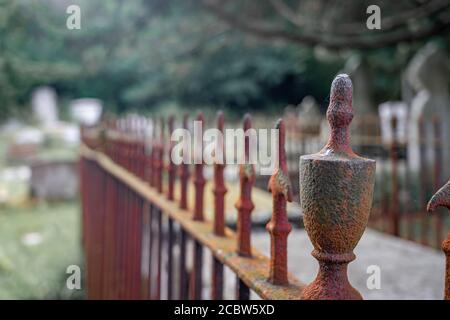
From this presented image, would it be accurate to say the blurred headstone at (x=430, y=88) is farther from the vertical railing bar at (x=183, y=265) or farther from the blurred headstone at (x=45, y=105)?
the blurred headstone at (x=45, y=105)

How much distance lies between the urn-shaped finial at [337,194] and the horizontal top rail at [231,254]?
213 millimetres

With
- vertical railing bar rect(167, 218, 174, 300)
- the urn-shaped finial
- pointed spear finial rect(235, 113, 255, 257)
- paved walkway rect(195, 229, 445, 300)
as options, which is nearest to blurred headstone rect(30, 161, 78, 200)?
paved walkway rect(195, 229, 445, 300)

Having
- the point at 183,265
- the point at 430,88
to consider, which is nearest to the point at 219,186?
the point at 183,265

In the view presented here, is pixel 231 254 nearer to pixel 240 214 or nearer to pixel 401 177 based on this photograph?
pixel 240 214

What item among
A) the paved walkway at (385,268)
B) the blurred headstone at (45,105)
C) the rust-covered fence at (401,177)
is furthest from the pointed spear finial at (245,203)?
the blurred headstone at (45,105)

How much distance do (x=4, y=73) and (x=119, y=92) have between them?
21.3 metres

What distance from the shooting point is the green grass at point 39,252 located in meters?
5.46

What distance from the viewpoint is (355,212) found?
865mm

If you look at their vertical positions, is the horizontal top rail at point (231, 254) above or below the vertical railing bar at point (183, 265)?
above

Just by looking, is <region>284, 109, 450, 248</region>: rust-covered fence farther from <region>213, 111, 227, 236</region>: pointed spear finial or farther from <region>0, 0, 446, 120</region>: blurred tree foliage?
<region>0, 0, 446, 120</region>: blurred tree foliage

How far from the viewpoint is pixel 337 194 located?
853 millimetres

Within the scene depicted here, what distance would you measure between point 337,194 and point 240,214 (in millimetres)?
593
